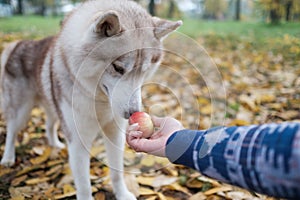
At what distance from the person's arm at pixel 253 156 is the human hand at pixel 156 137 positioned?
197 millimetres

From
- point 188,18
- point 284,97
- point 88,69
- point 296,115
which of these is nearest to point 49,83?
point 88,69

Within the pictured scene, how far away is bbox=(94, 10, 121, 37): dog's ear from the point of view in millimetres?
1739

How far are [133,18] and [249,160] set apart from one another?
4.10ft

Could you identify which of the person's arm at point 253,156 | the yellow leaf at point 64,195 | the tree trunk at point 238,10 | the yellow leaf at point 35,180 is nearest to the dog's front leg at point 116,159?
the yellow leaf at point 64,195

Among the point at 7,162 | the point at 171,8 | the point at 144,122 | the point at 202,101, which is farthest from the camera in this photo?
the point at 171,8

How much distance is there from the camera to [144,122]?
1736mm

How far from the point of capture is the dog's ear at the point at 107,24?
1.74 metres

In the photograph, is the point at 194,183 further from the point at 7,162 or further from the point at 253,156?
the point at 7,162

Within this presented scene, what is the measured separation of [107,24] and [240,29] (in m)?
7.11

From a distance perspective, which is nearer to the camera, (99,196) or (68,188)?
(99,196)

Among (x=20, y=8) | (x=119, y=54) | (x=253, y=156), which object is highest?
(x=20, y=8)

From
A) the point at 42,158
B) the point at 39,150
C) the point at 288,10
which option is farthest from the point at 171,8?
the point at 42,158

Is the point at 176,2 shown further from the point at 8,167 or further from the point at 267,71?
the point at 8,167

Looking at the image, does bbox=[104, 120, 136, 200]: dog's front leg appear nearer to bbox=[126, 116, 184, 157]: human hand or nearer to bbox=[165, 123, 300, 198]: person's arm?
bbox=[126, 116, 184, 157]: human hand
